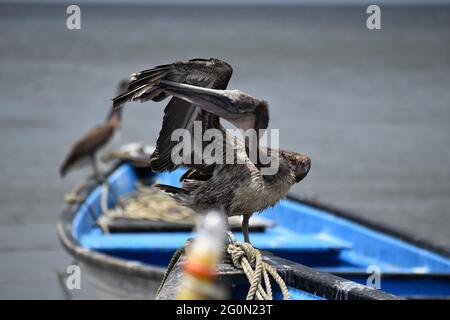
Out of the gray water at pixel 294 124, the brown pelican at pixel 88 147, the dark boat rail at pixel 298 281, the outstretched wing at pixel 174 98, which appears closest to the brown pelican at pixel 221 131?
the outstretched wing at pixel 174 98

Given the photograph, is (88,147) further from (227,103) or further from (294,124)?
(294,124)

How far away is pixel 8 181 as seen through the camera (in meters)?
16.2

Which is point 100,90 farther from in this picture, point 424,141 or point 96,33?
point 96,33

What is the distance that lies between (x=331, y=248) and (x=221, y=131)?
3703 millimetres

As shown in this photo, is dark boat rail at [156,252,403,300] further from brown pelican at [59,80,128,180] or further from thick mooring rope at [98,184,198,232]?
brown pelican at [59,80,128,180]

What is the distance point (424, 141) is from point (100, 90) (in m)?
12.2

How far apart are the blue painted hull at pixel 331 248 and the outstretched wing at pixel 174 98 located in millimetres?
2789

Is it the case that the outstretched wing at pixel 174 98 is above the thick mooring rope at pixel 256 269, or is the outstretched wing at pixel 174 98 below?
above

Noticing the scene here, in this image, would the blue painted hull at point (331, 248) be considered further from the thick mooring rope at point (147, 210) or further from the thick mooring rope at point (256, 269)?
the thick mooring rope at point (256, 269)

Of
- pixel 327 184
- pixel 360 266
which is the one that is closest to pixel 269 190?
pixel 360 266

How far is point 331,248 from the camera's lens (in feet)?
28.1

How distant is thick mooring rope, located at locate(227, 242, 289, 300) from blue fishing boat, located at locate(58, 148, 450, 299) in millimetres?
3155

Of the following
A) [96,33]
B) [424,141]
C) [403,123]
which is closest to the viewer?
[424,141]

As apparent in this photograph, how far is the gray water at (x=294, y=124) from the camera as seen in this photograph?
44.8 ft
